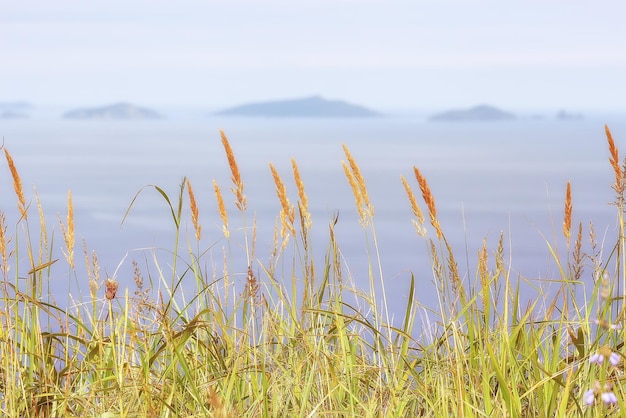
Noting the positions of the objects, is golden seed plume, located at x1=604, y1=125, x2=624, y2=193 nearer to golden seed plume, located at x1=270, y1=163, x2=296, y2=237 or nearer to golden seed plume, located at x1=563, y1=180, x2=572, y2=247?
golden seed plume, located at x1=563, y1=180, x2=572, y2=247

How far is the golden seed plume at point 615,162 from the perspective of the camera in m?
2.44

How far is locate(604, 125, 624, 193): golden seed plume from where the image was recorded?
2.44m

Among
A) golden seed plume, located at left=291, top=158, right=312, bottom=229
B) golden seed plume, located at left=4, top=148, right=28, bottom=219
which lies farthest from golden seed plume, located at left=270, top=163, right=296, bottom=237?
golden seed plume, located at left=4, top=148, right=28, bottom=219

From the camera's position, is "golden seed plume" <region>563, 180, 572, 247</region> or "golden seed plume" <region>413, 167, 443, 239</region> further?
"golden seed plume" <region>563, 180, 572, 247</region>

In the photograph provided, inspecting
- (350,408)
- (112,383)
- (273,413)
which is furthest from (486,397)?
(112,383)

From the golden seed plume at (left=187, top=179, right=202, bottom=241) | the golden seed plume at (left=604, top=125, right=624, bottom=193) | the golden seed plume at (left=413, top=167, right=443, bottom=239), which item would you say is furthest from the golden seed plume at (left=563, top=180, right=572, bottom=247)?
the golden seed plume at (left=187, top=179, right=202, bottom=241)

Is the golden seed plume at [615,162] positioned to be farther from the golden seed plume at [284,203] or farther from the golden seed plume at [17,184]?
the golden seed plume at [17,184]

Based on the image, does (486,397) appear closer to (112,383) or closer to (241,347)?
(241,347)

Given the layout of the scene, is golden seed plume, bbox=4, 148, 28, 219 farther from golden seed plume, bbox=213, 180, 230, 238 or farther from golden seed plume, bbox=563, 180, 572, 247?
golden seed plume, bbox=563, 180, 572, 247

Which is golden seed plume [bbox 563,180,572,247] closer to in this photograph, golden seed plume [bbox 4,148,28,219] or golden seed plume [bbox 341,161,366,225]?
golden seed plume [bbox 341,161,366,225]

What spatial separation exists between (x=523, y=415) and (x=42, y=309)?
1659 millimetres

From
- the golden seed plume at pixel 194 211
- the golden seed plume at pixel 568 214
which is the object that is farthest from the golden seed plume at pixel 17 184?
the golden seed plume at pixel 568 214

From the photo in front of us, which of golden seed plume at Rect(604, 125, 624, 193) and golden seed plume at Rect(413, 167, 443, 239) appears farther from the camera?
golden seed plume at Rect(604, 125, 624, 193)

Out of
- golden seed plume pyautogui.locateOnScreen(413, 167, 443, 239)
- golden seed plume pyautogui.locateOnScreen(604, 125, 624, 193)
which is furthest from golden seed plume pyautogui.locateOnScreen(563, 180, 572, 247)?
golden seed plume pyautogui.locateOnScreen(413, 167, 443, 239)
